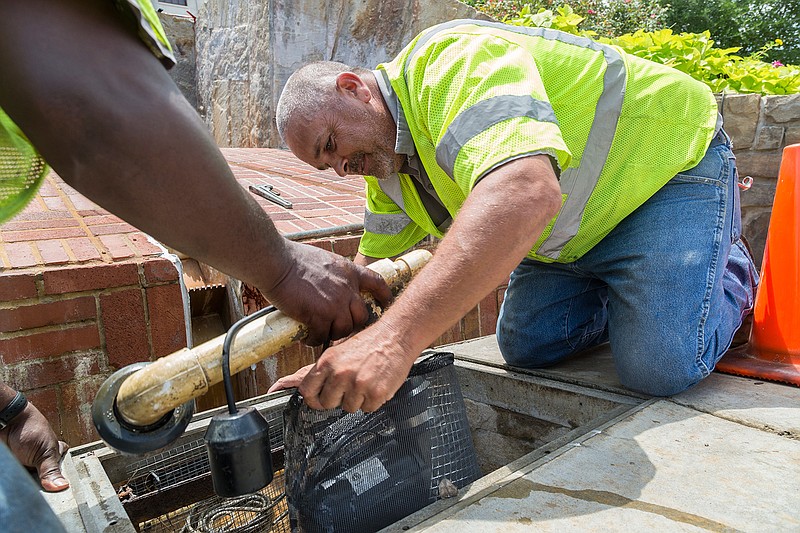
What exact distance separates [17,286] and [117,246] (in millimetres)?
462

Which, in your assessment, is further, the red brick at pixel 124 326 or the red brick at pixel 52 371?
the red brick at pixel 124 326

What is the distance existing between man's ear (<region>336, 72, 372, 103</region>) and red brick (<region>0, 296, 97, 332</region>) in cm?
128

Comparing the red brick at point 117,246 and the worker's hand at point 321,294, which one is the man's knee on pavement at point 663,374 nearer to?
the worker's hand at point 321,294

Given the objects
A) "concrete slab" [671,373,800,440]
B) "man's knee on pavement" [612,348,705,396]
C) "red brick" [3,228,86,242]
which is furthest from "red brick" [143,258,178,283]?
"concrete slab" [671,373,800,440]

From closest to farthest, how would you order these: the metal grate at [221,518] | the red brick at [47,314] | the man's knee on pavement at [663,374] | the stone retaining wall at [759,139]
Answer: the metal grate at [221,518] → the man's knee on pavement at [663,374] → the red brick at [47,314] → the stone retaining wall at [759,139]

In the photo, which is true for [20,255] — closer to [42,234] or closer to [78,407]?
[42,234]

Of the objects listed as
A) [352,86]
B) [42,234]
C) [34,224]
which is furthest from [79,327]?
[352,86]

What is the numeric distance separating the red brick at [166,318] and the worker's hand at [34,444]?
2.07 feet

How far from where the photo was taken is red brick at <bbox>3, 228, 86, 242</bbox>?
2.51 metres

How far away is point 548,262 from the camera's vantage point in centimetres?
264

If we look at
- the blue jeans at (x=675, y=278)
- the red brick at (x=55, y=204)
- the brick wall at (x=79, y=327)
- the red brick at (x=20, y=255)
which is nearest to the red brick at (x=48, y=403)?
the brick wall at (x=79, y=327)

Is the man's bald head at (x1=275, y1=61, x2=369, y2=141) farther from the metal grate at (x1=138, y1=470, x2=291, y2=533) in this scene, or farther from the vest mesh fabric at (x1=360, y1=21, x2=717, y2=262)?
the metal grate at (x1=138, y1=470, x2=291, y2=533)

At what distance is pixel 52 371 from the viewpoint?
2287 mm

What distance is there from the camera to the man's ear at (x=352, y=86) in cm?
207
